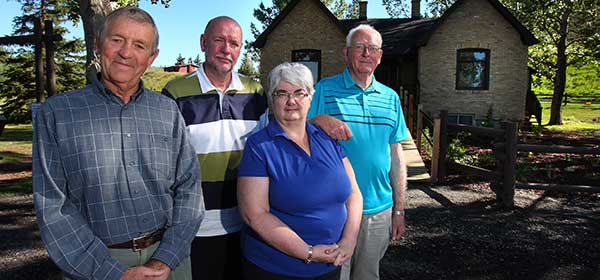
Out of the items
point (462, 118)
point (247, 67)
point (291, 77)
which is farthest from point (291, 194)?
point (247, 67)

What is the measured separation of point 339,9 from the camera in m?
44.9

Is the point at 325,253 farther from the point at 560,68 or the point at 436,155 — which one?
the point at 560,68

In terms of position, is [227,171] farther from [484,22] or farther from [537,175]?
[484,22]

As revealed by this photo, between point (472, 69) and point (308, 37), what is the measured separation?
739 centimetres

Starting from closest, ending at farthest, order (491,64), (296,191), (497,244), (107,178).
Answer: (107,178) → (296,191) → (497,244) → (491,64)

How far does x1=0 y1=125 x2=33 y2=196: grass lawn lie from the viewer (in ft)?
28.2

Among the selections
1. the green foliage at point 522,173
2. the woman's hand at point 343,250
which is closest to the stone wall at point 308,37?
the green foliage at point 522,173

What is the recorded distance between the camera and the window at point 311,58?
20.5m

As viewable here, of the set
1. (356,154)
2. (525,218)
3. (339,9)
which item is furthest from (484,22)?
(339,9)

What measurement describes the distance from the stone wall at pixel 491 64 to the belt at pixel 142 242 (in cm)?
1853

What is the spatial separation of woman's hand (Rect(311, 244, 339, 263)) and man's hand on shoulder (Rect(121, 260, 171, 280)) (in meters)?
0.76

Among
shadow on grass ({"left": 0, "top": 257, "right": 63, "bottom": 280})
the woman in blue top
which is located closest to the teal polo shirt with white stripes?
the woman in blue top

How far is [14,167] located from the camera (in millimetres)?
10602

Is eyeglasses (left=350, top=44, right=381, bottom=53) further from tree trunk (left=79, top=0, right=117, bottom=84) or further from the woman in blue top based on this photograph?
tree trunk (left=79, top=0, right=117, bottom=84)
